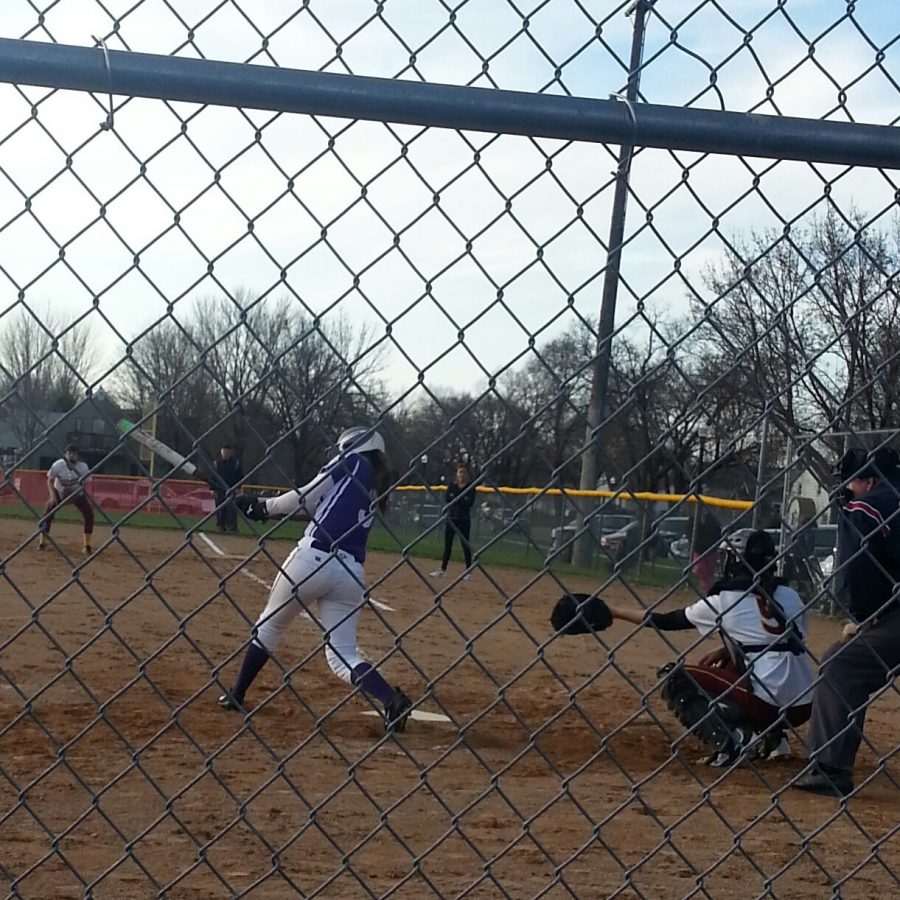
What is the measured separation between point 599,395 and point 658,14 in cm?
82

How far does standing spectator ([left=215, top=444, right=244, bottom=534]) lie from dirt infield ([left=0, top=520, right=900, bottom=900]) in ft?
0.52

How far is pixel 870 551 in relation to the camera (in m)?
A: 4.15

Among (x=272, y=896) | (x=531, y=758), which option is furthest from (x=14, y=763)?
(x=531, y=758)

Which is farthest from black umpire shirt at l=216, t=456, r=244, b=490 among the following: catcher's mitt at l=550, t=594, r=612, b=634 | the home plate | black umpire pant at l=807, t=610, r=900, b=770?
the home plate

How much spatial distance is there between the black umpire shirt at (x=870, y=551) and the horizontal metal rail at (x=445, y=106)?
4.02 feet

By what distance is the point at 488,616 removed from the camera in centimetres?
1484

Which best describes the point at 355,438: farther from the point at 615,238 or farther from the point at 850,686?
the point at 850,686

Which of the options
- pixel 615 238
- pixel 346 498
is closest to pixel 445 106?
pixel 615 238

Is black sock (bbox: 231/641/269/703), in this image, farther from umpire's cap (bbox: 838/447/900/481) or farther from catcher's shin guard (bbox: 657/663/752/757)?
umpire's cap (bbox: 838/447/900/481)

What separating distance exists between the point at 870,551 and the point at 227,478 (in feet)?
6.81

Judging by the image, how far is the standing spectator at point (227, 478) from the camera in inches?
115

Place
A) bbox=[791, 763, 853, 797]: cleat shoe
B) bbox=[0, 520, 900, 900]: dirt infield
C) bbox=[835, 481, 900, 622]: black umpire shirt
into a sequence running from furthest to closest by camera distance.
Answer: bbox=[791, 763, 853, 797]: cleat shoe
bbox=[835, 481, 900, 622]: black umpire shirt
bbox=[0, 520, 900, 900]: dirt infield

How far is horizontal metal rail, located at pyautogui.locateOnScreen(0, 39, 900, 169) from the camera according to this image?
2.45m

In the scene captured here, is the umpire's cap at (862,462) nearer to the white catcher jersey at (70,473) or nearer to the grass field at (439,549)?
the grass field at (439,549)
